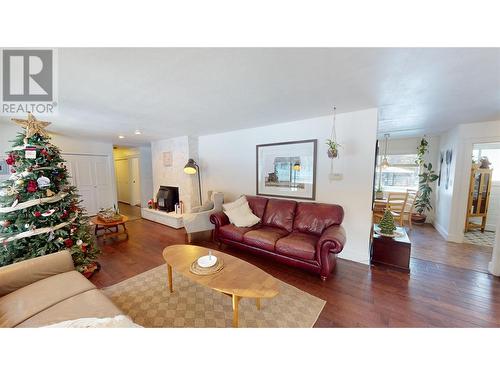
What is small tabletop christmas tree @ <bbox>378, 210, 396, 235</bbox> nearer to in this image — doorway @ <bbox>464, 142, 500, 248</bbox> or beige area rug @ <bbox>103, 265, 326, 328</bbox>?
beige area rug @ <bbox>103, 265, 326, 328</bbox>

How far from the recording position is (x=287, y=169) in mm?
3332

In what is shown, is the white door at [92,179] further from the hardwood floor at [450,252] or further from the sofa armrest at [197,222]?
the hardwood floor at [450,252]

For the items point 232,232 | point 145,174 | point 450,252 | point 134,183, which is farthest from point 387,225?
point 134,183

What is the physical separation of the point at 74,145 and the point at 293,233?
5.95 meters

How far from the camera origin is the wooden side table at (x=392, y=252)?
2.40m

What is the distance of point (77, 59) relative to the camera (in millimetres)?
1324

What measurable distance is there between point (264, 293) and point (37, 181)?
266cm

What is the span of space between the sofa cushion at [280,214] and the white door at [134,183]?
18.4 ft

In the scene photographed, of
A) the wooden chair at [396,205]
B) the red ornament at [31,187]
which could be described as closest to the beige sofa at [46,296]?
the red ornament at [31,187]

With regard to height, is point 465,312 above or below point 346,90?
below

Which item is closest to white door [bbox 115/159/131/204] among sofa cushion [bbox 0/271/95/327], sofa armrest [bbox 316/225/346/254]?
sofa cushion [bbox 0/271/95/327]
